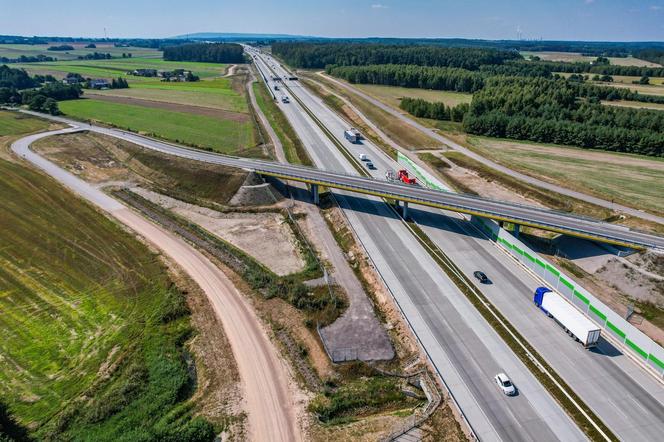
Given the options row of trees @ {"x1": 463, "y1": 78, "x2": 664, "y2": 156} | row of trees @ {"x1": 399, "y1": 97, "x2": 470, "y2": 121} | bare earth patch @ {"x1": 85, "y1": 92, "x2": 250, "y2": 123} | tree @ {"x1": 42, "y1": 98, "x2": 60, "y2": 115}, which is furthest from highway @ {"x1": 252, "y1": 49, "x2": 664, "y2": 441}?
tree @ {"x1": 42, "y1": 98, "x2": 60, "y2": 115}

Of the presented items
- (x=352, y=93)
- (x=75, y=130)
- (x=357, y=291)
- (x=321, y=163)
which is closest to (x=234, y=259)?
(x=357, y=291)

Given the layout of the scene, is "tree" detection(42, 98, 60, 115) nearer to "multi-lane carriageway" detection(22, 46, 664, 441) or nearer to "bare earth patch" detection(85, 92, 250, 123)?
"bare earth patch" detection(85, 92, 250, 123)

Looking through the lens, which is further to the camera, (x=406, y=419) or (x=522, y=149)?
(x=522, y=149)

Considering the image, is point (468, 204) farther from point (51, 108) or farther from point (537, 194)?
point (51, 108)

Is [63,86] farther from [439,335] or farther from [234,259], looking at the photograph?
[439,335]

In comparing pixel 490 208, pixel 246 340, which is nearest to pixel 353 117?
pixel 490 208

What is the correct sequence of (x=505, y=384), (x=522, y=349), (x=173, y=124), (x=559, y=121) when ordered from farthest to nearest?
(x=173, y=124), (x=559, y=121), (x=522, y=349), (x=505, y=384)
